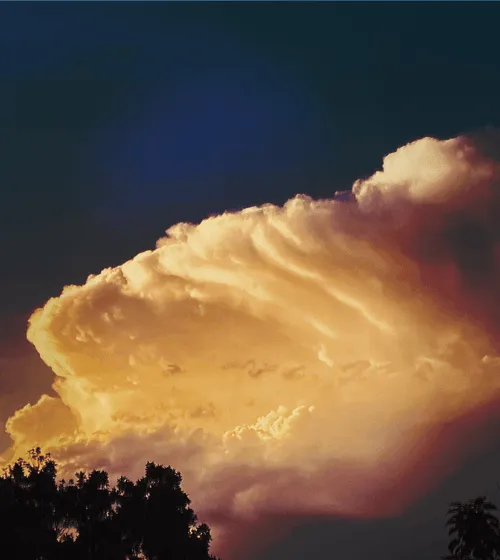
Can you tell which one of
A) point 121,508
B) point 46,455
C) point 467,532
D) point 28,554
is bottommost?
point 467,532

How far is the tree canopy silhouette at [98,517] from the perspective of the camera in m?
60.2

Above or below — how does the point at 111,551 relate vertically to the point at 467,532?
above

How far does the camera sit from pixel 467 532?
243 feet

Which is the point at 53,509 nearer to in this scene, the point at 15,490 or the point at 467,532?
the point at 15,490

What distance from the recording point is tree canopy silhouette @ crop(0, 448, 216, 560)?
60.2 m

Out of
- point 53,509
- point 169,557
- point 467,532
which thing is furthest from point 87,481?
point 467,532

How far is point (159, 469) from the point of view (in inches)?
2943

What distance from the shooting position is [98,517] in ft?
225

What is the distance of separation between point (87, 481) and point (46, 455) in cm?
517

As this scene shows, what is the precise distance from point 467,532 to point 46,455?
1770 inches

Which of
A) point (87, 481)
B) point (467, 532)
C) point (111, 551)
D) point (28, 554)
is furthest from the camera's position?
point (467, 532)

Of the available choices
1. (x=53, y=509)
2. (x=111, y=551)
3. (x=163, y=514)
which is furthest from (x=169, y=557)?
(x=53, y=509)

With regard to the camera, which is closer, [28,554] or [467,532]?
[28,554]

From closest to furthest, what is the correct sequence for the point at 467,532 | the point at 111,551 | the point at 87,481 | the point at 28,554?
the point at 28,554 → the point at 111,551 → the point at 87,481 → the point at 467,532
